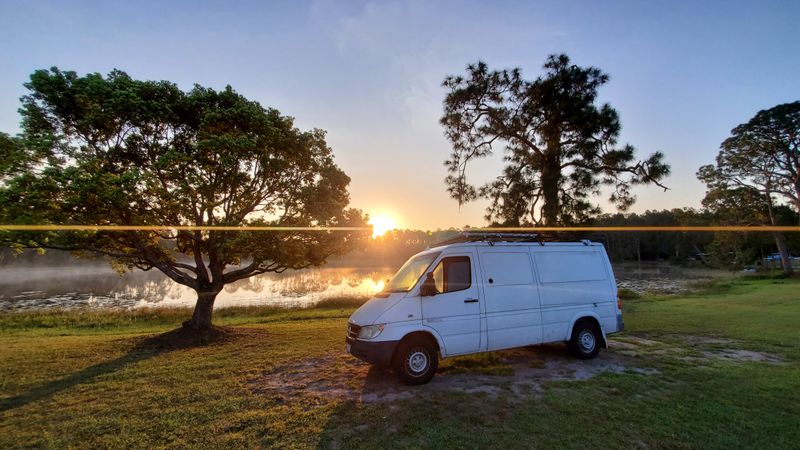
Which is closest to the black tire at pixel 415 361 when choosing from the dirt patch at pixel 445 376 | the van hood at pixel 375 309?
the dirt patch at pixel 445 376

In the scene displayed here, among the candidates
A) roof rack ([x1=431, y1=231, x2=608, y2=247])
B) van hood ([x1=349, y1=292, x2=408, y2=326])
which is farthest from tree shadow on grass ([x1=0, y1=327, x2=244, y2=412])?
roof rack ([x1=431, y1=231, x2=608, y2=247])

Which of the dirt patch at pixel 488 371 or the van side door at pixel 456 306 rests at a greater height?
the van side door at pixel 456 306

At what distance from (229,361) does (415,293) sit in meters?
5.02

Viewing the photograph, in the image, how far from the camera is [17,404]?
571 cm

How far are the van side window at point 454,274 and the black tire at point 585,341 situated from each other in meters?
2.91

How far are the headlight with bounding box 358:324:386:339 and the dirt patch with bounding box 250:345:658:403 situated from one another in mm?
876

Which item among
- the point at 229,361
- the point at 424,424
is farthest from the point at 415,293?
the point at 229,361

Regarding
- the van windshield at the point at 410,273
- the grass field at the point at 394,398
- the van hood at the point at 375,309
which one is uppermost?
the van windshield at the point at 410,273

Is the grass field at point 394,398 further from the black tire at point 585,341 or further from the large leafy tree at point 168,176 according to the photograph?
the large leafy tree at point 168,176

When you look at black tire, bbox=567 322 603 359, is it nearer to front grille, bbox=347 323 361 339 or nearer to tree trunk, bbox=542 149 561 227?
front grille, bbox=347 323 361 339

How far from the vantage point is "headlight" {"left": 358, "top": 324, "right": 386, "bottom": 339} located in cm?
596

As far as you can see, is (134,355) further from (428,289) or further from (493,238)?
(493,238)

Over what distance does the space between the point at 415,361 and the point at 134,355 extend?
767 centimetres

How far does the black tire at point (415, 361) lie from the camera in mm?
5992
